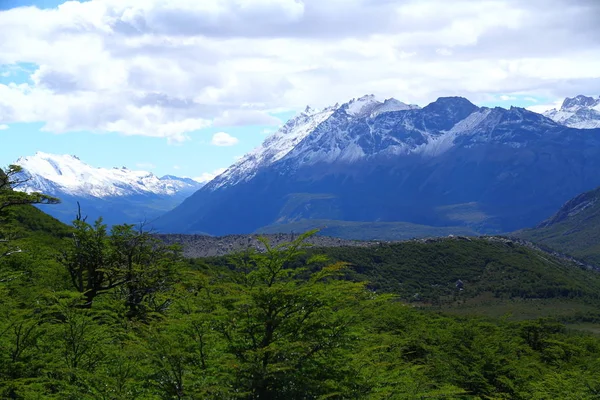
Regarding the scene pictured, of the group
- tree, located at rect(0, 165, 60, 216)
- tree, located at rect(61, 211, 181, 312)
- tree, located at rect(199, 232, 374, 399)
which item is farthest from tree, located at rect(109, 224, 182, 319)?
tree, located at rect(199, 232, 374, 399)

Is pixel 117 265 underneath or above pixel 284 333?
above

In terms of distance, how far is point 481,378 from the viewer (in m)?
45.9

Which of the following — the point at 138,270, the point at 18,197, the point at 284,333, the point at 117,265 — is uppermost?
the point at 18,197

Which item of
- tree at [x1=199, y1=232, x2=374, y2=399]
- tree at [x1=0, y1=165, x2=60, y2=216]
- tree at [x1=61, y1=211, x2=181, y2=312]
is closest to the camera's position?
tree at [x1=199, y1=232, x2=374, y2=399]

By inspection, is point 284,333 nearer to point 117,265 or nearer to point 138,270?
point 138,270

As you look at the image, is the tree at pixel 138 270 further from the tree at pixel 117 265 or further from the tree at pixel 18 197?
the tree at pixel 18 197

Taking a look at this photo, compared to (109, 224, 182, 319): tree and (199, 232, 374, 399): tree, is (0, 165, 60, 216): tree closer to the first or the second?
(109, 224, 182, 319): tree

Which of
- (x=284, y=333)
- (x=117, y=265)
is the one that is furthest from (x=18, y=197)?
(x=284, y=333)

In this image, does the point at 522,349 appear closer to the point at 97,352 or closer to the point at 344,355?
the point at 344,355

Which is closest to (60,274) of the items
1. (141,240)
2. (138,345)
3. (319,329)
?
(141,240)

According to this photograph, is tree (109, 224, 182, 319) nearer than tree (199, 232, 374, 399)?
No

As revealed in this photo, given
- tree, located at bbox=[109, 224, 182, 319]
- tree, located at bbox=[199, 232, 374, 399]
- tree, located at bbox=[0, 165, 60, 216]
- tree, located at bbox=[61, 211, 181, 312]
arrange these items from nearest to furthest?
1. tree, located at bbox=[199, 232, 374, 399]
2. tree, located at bbox=[0, 165, 60, 216]
3. tree, located at bbox=[61, 211, 181, 312]
4. tree, located at bbox=[109, 224, 182, 319]

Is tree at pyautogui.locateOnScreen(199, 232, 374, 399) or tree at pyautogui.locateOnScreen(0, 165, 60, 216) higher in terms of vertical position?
tree at pyautogui.locateOnScreen(0, 165, 60, 216)

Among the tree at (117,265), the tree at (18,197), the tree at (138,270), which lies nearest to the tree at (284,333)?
the tree at (117,265)
